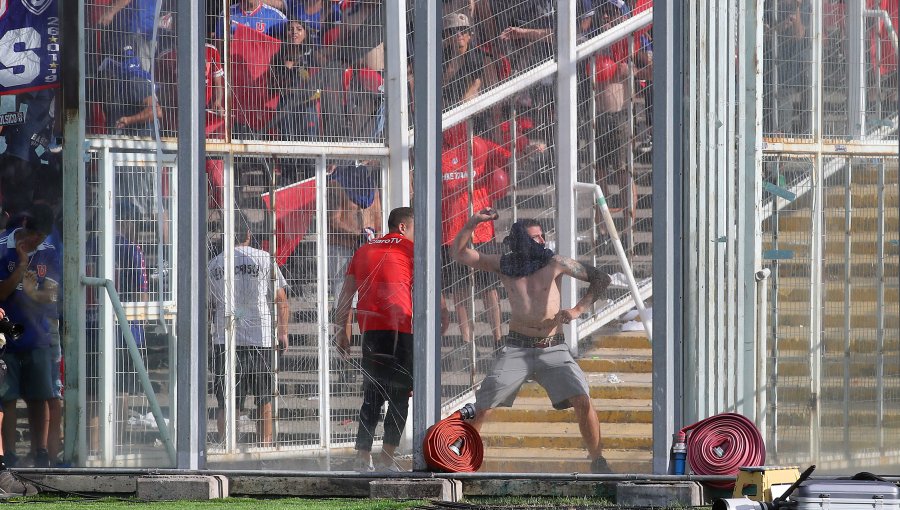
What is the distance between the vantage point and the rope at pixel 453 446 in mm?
8328

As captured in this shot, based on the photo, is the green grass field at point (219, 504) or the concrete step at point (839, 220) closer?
the green grass field at point (219, 504)

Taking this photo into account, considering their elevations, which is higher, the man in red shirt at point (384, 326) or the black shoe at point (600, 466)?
the man in red shirt at point (384, 326)

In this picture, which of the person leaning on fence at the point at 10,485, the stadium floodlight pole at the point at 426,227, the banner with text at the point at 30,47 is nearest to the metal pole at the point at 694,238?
the stadium floodlight pole at the point at 426,227

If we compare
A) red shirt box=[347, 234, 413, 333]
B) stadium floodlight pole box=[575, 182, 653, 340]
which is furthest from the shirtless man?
red shirt box=[347, 234, 413, 333]

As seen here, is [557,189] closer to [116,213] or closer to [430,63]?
[430,63]

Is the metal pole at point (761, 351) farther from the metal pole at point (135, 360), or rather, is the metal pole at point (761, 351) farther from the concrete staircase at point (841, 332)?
the metal pole at point (135, 360)

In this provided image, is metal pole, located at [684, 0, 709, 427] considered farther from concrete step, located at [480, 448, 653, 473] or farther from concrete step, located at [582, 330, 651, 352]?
concrete step, located at [480, 448, 653, 473]

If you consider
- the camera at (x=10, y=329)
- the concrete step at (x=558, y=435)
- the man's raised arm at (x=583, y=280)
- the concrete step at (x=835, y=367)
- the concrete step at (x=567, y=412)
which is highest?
the man's raised arm at (x=583, y=280)

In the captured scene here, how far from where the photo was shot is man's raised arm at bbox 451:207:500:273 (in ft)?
28.0

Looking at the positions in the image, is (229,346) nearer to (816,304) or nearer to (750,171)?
(750,171)

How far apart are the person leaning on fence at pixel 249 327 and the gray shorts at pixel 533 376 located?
4.69ft

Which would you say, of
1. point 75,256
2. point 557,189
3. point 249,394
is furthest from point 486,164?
point 75,256

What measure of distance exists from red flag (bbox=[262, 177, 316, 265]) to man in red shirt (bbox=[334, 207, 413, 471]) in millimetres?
410

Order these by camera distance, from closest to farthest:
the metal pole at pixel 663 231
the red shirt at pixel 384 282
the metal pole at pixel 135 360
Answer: the metal pole at pixel 663 231, the red shirt at pixel 384 282, the metal pole at pixel 135 360
